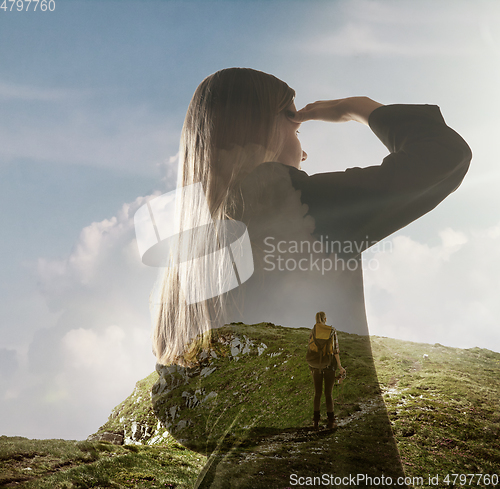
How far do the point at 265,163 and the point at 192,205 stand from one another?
675 millimetres

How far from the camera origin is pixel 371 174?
6.76ft

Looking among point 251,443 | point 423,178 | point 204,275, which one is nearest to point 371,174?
point 423,178

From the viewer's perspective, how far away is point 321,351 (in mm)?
1662

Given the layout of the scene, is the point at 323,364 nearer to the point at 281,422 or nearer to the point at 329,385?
the point at 329,385

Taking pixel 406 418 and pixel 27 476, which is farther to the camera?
pixel 406 418

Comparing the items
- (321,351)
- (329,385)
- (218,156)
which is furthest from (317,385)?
(218,156)

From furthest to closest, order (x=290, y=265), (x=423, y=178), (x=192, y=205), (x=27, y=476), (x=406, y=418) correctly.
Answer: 1. (x=192, y=205)
2. (x=290, y=265)
3. (x=423, y=178)
4. (x=406, y=418)
5. (x=27, y=476)

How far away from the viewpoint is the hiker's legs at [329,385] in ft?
5.40

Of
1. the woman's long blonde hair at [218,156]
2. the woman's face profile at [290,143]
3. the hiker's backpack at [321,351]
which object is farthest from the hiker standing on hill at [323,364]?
the woman's face profile at [290,143]

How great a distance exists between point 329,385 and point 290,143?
1865 mm

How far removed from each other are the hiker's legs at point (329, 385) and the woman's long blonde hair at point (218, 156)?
0.93 m

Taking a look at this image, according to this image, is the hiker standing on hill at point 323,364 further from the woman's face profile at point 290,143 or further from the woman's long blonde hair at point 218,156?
the woman's face profile at point 290,143

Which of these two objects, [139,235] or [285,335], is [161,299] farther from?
[285,335]

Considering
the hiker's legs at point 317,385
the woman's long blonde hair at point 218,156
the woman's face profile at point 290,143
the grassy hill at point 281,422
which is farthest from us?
the woman's face profile at point 290,143
